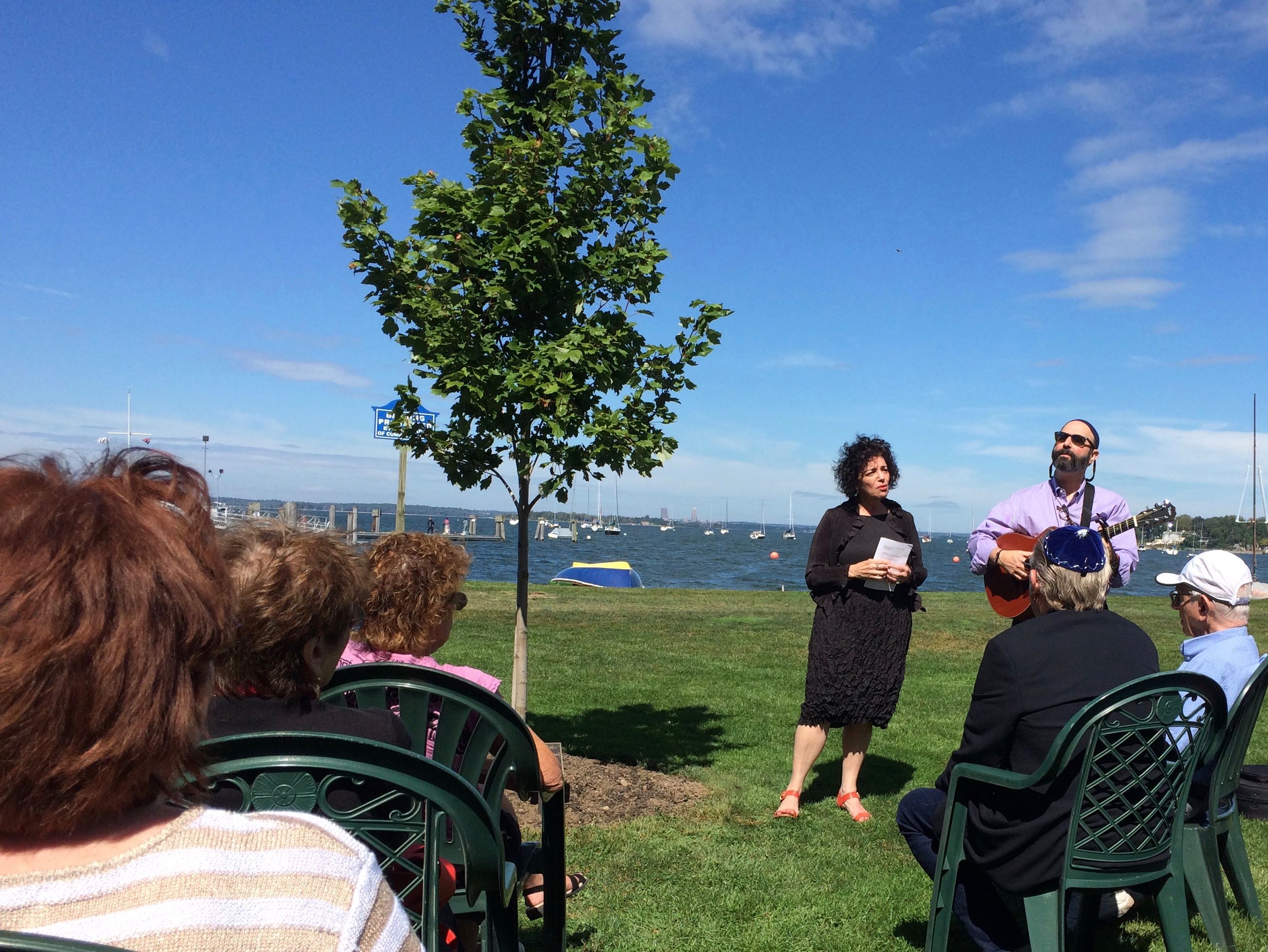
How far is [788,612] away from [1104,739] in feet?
51.1

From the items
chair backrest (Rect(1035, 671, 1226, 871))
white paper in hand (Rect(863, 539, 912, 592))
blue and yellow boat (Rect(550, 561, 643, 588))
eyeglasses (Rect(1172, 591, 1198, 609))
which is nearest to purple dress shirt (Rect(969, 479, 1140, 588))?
white paper in hand (Rect(863, 539, 912, 592))

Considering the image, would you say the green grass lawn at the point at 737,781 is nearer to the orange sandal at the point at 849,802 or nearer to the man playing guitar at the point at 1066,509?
the orange sandal at the point at 849,802

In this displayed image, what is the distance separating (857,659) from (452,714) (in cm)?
349

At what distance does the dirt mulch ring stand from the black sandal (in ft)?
2.60

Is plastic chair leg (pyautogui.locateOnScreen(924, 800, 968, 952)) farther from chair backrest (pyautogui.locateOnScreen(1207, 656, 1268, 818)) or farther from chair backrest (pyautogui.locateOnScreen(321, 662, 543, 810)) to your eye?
chair backrest (pyautogui.locateOnScreen(321, 662, 543, 810))

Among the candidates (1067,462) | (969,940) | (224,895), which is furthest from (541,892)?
(1067,462)

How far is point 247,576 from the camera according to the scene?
2225 millimetres

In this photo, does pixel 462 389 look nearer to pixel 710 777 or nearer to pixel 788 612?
pixel 710 777

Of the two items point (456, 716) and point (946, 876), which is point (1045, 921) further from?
point (456, 716)

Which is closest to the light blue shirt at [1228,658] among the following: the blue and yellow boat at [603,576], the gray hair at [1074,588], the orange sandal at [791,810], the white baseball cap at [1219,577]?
the white baseball cap at [1219,577]

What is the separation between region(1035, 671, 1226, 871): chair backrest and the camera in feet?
9.52

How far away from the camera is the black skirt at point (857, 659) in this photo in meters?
5.68

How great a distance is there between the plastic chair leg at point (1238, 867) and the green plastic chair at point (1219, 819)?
0.12 metres

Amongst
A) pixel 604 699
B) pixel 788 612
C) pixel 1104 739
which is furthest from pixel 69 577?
pixel 788 612
